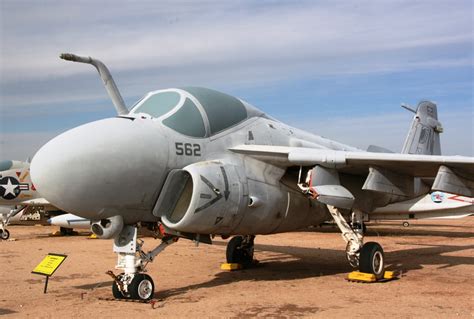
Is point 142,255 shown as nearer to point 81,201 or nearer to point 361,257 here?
point 81,201

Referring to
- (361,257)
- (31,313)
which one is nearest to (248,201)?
(361,257)

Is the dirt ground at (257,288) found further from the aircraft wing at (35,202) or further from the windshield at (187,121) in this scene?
the aircraft wing at (35,202)

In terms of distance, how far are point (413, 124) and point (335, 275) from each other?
25.8 ft

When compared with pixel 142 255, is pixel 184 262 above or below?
below

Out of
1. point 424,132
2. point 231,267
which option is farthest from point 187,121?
point 424,132

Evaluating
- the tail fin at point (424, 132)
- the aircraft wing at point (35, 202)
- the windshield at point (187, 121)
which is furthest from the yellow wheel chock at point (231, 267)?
the aircraft wing at point (35, 202)

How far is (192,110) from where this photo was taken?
8.95 metres

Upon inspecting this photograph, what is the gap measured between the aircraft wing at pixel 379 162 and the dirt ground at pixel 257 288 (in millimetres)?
1934

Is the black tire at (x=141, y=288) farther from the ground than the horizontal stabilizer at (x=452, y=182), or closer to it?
closer to it

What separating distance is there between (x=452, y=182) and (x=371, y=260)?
6.88 feet

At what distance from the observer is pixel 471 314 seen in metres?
7.30

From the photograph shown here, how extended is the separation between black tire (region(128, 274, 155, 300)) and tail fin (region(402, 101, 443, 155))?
11.2 metres

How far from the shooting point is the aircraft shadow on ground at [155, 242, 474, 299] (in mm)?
10938

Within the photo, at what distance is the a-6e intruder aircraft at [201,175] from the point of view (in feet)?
24.6
